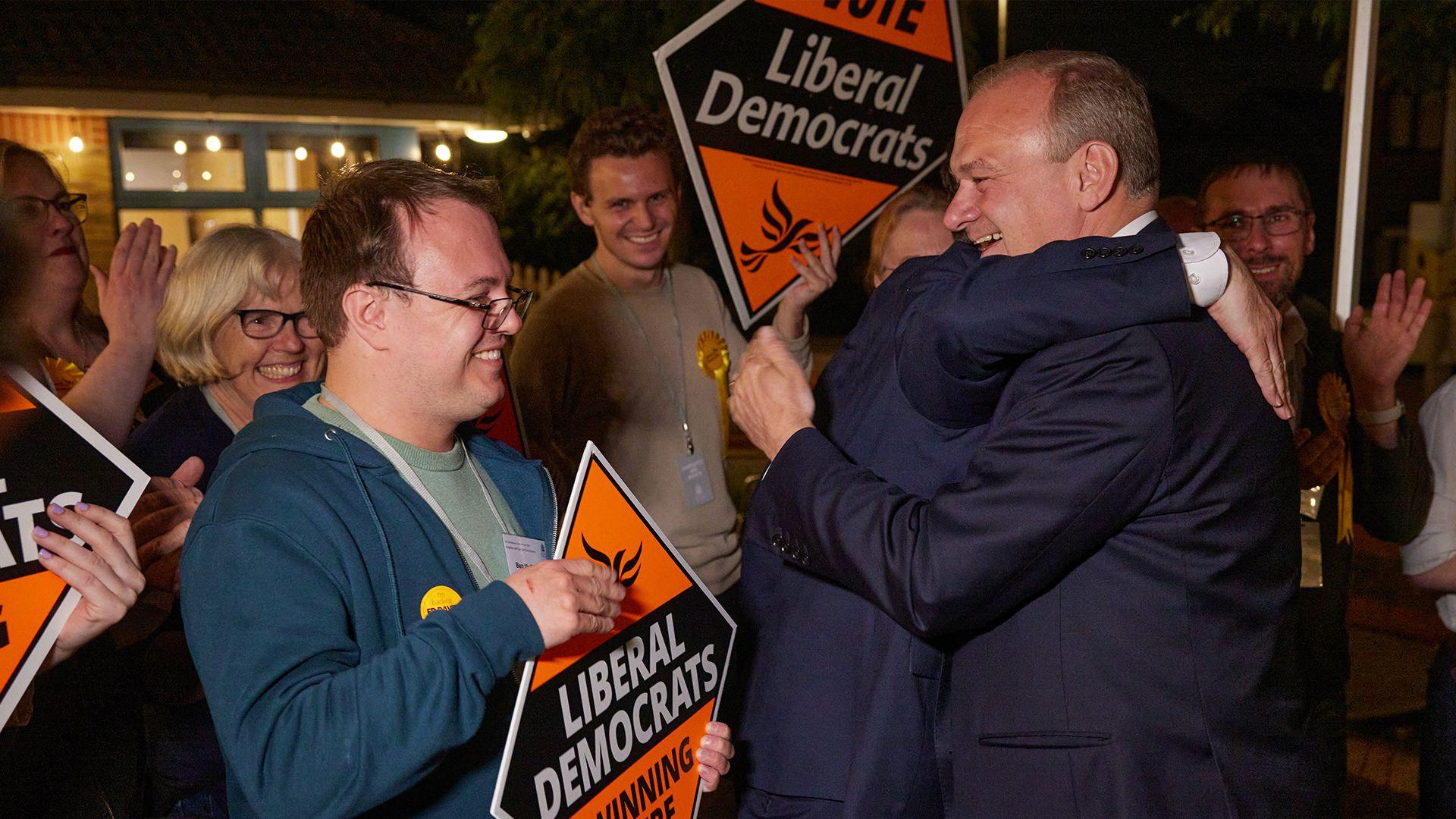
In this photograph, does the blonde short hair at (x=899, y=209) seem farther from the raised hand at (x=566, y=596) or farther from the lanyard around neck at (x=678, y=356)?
the raised hand at (x=566, y=596)

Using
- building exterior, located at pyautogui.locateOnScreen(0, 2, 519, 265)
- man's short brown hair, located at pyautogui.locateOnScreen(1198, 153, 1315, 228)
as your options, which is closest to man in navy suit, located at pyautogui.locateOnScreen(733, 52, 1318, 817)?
man's short brown hair, located at pyautogui.locateOnScreen(1198, 153, 1315, 228)

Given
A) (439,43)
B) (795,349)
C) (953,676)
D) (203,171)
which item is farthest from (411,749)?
(439,43)

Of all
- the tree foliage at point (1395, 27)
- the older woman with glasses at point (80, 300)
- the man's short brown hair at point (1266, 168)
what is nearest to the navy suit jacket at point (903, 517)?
the older woman with glasses at point (80, 300)

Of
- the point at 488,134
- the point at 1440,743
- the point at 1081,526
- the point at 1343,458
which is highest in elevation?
the point at 488,134

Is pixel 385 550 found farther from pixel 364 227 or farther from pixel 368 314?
pixel 364 227

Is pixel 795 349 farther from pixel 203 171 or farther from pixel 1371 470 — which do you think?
pixel 203 171

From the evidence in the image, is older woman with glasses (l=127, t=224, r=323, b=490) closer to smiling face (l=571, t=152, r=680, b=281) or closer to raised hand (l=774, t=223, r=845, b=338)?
smiling face (l=571, t=152, r=680, b=281)

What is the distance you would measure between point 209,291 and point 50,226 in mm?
574

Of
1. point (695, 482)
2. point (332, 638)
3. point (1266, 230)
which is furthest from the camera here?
point (695, 482)

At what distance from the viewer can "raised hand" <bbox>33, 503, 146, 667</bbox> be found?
1739 mm

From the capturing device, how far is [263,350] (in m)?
2.70

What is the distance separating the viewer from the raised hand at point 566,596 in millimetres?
1477

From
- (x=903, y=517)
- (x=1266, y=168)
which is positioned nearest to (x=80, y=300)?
(x=903, y=517)

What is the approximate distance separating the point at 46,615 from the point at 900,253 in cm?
224
